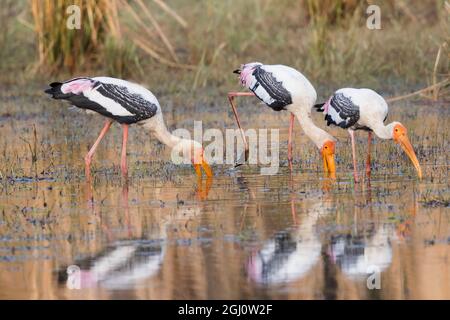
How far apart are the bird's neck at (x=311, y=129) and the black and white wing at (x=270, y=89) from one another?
14 cm

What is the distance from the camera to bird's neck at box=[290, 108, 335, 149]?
10.8 metres

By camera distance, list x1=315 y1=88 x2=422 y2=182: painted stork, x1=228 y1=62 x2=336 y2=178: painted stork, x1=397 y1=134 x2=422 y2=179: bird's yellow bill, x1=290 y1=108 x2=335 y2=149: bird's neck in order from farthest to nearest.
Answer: x1=228 y1=62 x2=336 y2=178: painted stork → x1=290 y1=108 x2=335 y2=149: bird's neck → x1=315 y1=88 x2=422 y2=182: painted stork → x1=397 y1=134 x2=422 y2=179: bird's yellow bill

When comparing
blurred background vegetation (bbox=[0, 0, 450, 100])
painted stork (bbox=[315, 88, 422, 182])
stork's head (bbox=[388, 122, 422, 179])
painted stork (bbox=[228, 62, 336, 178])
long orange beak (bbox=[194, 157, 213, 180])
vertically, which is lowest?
long orange beak (bbox=[194, 157, 213, 180])

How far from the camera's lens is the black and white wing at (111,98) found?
10.6m

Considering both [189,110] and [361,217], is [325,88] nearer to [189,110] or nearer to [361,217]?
[189,110]

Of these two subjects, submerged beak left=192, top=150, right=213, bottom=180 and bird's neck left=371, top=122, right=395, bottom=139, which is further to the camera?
bird's neck left=371, top=122, right=395, bottom=139

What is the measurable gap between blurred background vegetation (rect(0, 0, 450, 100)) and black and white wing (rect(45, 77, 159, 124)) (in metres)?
4.74

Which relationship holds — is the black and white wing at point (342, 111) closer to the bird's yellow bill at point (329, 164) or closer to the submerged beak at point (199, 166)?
the bird's yellow bill at point (329, 164)

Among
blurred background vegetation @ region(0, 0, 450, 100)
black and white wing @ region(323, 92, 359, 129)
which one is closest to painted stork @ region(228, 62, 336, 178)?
black and white wing @ region(323, 92, 359, 129)

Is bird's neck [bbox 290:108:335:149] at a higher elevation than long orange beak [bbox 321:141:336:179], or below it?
higher

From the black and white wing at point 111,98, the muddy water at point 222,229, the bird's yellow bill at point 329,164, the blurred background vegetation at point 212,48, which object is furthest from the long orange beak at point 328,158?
the blurred background vegetation at point 212,48

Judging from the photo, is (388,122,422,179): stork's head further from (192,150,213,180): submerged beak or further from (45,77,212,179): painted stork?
(45,77,212,179): painted stork

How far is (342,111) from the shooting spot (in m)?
10.9

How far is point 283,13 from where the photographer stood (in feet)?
63.0
